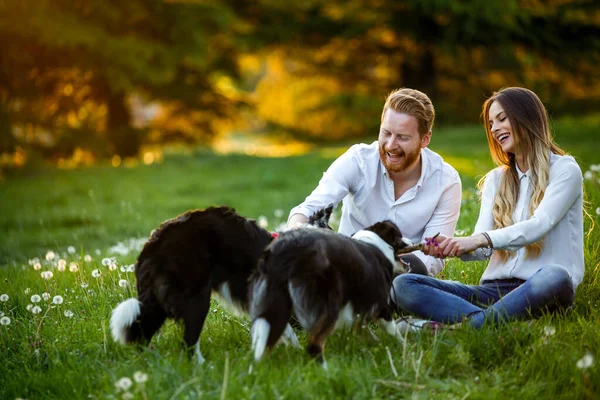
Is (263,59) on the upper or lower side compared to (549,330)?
lower

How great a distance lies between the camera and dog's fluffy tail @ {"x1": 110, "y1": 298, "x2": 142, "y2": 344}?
11.9 ft

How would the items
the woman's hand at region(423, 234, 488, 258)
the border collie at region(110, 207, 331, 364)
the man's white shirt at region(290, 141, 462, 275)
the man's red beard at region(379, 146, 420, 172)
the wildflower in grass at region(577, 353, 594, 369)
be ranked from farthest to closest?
the man's white shirt at region(290, 141, 462, 275) < the man's red beard at region(379, 146, 420, 172) < the woman's hand at region(423, 234, 488, 258) < the border collie at region(110, 207, 331, 364) < the wildflower in grass at region(577, 353, 594, 369)

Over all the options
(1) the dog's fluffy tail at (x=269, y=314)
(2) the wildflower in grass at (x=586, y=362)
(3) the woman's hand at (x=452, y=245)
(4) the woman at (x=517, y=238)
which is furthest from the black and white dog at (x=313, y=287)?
(2) the wildflower in grass at (x=586, y=362)

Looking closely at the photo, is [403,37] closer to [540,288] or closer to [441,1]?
[441,1]

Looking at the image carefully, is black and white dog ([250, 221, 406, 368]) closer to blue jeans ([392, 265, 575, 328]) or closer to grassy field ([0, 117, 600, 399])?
grassy field ([0, 117, 600, 399])

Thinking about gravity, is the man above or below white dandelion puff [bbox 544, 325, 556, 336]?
above

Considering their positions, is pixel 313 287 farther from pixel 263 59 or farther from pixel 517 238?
pixel 263 59

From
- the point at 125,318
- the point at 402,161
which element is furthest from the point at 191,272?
the point at 402,161

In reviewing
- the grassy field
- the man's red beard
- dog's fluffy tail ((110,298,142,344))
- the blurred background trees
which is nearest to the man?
the man's red beard

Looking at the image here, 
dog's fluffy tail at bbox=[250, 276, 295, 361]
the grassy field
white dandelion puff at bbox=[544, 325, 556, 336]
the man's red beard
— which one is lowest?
the grassy field

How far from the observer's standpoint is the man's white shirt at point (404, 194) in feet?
15.8

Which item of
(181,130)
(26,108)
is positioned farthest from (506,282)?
(181,130)

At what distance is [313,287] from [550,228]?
5.61 feet

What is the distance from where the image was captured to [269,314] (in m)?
3.31
